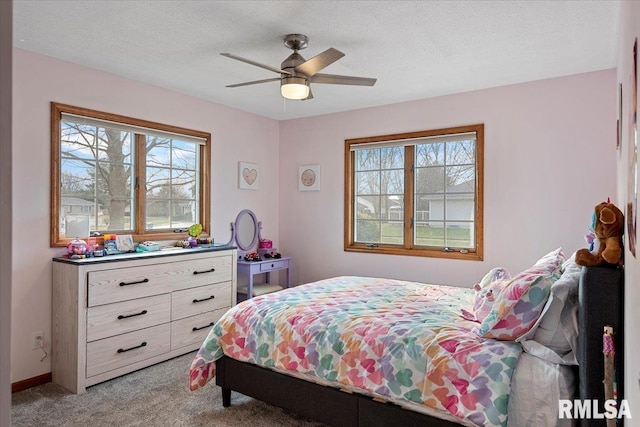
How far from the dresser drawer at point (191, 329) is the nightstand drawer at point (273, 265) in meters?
0.80

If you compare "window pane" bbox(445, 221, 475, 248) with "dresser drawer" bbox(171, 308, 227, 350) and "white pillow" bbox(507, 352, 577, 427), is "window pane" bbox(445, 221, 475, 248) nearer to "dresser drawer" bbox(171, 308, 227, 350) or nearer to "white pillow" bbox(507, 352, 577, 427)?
"white pillow" bbox(507, 352, 577, 427)

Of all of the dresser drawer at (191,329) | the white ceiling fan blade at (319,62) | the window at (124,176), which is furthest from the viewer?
the dresser drawer at (191,329)

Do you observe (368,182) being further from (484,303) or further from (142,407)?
(142,407)

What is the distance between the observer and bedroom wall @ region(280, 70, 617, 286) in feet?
11.1

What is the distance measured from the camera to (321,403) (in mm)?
2260

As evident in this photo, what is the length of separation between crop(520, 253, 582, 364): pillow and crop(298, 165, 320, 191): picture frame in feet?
11.0

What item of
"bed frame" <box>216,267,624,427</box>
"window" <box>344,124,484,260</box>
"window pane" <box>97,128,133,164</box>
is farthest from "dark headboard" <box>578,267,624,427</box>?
"window pane" <box>97,128,133,164</box>

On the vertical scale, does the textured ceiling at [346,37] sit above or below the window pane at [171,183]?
above

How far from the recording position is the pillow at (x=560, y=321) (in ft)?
6.00

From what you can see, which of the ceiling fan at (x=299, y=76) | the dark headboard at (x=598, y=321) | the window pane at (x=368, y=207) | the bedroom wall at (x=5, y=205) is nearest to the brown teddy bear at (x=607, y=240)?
the dark headboard at (x=598, y=321)

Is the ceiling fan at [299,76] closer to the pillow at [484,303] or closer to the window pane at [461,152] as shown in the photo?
the pillow at [484,303]

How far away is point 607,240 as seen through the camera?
166 cm

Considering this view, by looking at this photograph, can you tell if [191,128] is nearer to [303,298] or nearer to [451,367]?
[303,298]

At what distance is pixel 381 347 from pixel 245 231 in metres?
3.01
